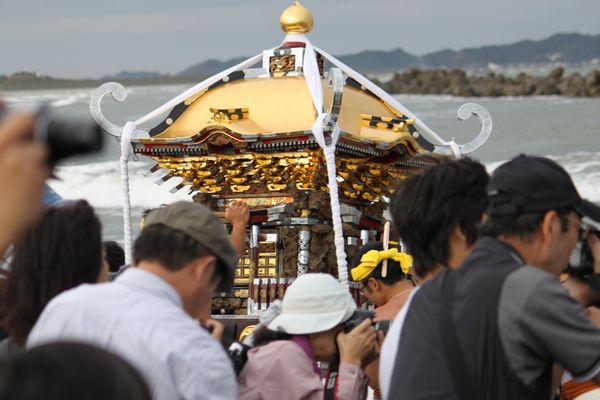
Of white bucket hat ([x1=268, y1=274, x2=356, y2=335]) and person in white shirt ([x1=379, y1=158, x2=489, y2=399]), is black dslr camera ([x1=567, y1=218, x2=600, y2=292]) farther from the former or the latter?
white bucket hat ([x1=268, y1=274, x2=356, y2=335])

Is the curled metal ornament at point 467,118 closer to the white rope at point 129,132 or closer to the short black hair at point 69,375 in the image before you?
the white rope at point 129,132

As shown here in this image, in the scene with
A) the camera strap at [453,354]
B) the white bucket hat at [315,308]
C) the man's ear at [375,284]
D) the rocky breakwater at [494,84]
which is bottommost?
the rocky breakwater at [494,84]

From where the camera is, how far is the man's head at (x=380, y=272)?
627 centimetres

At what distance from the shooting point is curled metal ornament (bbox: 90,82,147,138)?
873 centimetres

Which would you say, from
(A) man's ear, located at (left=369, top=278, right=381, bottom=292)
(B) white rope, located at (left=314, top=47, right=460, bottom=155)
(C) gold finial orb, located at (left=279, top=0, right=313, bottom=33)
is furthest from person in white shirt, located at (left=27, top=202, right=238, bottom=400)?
(C) gold finial orb, located at (left=279, top=0, right=313, bottom=33)

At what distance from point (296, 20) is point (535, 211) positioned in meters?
5.85

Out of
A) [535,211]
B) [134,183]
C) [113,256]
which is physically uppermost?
[535,211]

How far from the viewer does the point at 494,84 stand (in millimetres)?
59562

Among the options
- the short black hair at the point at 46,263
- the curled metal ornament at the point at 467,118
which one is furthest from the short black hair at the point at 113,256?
the curled metal ornament at the point at 467,118

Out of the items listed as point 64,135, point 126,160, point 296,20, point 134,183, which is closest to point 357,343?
point 64,135

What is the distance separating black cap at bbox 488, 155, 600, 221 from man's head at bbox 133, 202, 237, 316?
782 mm

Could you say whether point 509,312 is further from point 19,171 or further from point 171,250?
point 19,171

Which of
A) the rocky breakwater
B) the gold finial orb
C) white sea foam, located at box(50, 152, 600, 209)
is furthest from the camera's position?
the rocky breakwater

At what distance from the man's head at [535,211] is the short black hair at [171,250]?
82 cm
